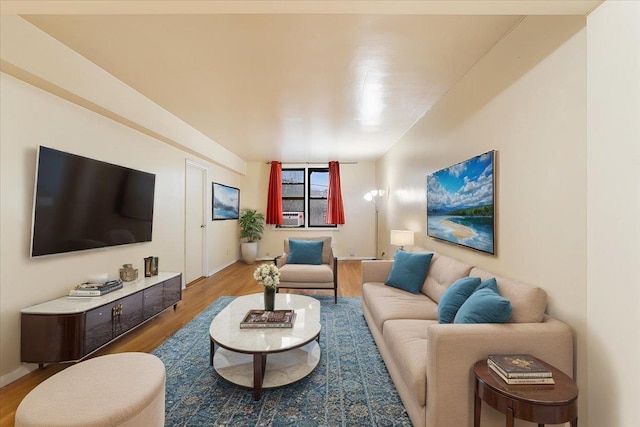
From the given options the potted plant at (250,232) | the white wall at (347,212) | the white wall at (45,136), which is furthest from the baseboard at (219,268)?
the white wall at (45,136)

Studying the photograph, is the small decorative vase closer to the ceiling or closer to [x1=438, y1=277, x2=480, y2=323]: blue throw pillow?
[x1=438, y1=277, x2=480, y2=323]: blue throw pillow

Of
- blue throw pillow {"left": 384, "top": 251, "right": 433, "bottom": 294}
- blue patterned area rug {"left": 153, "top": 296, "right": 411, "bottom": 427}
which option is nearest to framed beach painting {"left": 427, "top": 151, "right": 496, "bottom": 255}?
blue throw pillow {"left": 384, "top": 251, "right": 433, "bottom": 294}

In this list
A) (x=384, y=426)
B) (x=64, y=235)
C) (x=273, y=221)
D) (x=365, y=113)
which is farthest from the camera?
(x=273, y=221)

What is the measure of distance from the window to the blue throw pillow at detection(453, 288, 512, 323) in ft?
18.8

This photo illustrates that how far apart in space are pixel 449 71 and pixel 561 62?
43.8 inches

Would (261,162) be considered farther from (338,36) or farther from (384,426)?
(384,426)

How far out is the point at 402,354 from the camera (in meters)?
1.72

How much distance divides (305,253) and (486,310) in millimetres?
2986

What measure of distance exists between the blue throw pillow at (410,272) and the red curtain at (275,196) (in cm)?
451

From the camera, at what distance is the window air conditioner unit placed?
24.1 ft

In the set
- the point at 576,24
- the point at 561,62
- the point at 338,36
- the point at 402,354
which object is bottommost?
the point at 402,354

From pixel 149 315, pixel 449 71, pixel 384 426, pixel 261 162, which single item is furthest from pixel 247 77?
pixel 261 162

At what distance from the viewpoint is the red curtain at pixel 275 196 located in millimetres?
7070

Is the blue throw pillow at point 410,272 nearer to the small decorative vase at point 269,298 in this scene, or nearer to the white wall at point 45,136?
the small decorative vase at point 269,298
